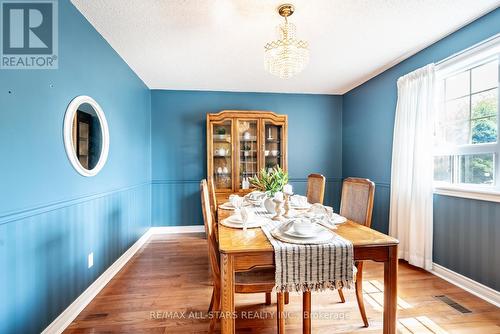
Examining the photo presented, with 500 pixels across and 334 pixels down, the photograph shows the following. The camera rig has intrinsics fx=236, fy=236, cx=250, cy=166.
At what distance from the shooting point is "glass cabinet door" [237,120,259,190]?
3740 mm

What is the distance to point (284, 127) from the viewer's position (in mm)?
3766

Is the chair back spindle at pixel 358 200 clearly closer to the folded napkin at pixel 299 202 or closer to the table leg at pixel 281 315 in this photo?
the folded napkin at pixel 299 202

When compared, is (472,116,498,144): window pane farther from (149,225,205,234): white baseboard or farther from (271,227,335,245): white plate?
(149,225,205,234): white baseboard

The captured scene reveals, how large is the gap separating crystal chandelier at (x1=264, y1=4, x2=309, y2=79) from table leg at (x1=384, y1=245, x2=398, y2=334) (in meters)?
1.49

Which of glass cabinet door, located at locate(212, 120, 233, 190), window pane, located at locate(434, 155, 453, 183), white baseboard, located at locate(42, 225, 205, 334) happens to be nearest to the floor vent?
window pane, located at locate(434, 155, 453, 183)

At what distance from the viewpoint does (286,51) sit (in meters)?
1.85

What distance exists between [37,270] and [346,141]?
422 centimetres

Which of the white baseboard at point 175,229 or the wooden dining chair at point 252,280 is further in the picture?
the white baseboard at point 175,229

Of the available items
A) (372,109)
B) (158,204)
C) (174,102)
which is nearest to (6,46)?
(174,102)

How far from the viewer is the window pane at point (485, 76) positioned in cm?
200

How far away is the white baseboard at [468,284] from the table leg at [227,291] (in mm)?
2172

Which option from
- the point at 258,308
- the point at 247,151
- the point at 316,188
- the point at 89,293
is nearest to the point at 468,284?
the point at 316,188

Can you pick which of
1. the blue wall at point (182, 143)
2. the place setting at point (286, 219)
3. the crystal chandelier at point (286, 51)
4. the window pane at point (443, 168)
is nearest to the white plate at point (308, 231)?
the place setting at point (286, 219)

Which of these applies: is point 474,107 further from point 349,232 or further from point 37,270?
point 37,270
